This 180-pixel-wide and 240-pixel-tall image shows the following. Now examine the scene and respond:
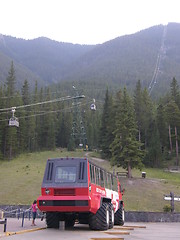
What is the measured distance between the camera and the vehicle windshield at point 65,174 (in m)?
14.4

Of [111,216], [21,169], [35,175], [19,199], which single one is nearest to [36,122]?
[21,169]

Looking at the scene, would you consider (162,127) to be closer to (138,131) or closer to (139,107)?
(139,107)

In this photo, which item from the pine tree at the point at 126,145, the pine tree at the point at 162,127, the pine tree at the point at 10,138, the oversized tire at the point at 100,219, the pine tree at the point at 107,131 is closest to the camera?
the oversized tire at the point at 100,219

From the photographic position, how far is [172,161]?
2842 inches

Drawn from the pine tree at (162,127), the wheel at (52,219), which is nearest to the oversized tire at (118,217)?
the wheel at (52,219)

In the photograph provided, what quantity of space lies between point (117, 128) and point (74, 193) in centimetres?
3777

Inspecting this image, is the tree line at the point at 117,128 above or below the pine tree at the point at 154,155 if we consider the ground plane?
above

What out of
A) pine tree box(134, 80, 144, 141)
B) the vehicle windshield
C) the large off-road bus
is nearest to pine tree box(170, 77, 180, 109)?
pine tree box(134, 80, 144, 141)

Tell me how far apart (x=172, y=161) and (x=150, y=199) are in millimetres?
34729

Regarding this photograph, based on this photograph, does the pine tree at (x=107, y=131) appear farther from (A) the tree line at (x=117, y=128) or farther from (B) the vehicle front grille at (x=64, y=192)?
(B) the vehicle front grille at (x=64, y=192)

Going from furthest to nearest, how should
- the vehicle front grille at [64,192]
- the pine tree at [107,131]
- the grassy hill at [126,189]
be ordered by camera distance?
the pine tree at [107,131] < the grassy hill at [126,189] < the vehicle front grille at [64,192]

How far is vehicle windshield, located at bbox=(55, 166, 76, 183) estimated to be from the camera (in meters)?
14.4

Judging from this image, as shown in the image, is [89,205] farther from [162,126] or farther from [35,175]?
[162,126]

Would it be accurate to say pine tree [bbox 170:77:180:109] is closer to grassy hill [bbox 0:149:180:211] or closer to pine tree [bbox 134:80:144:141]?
pine tree [bbox 134:80:144:141]
